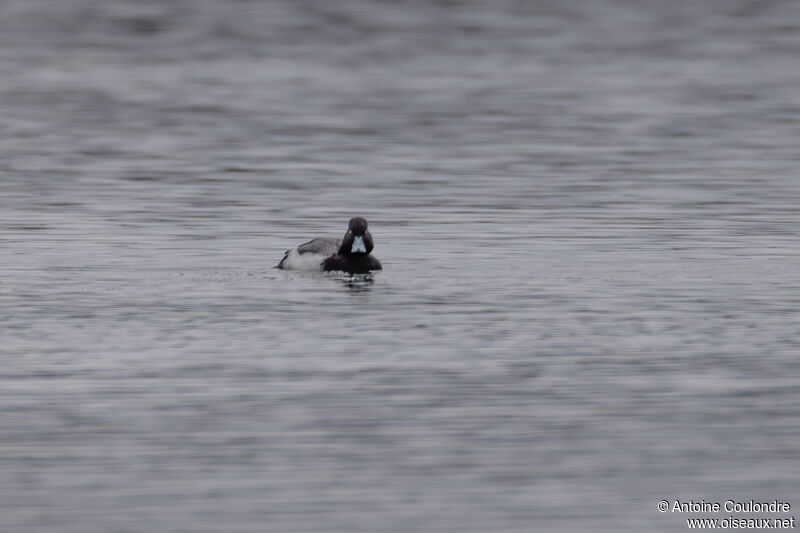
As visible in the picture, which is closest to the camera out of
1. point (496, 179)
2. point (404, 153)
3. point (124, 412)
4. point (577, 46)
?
point (124, 412)

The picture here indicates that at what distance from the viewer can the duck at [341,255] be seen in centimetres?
1828

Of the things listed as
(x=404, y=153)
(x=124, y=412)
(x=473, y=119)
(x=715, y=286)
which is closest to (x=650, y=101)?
(x=473, y=119)

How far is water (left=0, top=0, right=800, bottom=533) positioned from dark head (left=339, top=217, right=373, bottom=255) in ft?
Result: 1.04

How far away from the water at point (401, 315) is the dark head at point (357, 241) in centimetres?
32

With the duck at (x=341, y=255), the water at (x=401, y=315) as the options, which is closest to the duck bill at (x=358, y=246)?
Result: the duck at (x=341, y=255)

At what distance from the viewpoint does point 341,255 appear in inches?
741

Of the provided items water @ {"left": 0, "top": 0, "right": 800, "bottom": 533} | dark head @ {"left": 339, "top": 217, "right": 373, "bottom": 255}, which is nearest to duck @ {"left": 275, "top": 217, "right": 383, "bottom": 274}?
dark head @ {"left": 339, "top": 217, "right": 373, "bottom": 255}

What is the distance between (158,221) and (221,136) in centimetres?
1256

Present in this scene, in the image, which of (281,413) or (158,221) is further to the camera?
(158,221)

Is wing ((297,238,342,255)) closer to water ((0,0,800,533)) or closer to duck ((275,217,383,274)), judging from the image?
duck ((275,217,383,274))

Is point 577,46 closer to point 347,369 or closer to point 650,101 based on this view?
point 650,101

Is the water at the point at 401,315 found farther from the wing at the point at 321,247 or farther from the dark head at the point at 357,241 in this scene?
the wing at the point at 321,247

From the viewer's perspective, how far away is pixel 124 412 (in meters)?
11.1

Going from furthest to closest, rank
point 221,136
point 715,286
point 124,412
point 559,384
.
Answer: point 221,136 → point 715,286 → point 559,384 → point 124,412
